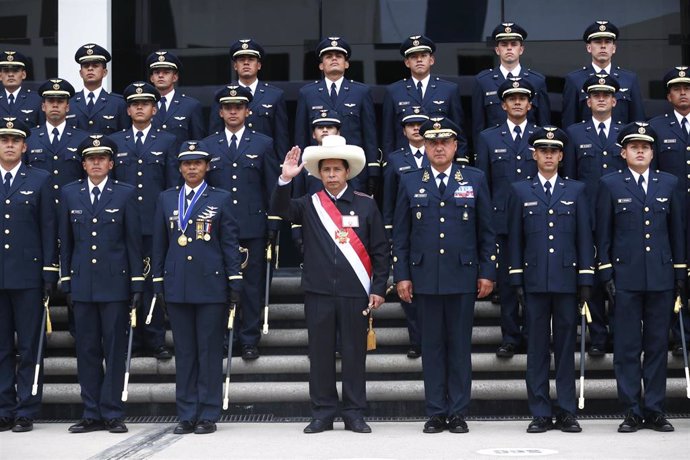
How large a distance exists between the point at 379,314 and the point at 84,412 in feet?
8.92

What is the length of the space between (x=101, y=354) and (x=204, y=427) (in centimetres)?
104

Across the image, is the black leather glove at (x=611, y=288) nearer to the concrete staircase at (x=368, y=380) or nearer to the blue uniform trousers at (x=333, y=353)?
the concrete staircase at (x=368, y=380)

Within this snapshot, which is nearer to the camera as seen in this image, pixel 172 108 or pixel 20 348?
pixel 20 348

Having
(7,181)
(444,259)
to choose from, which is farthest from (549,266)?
(7,181)

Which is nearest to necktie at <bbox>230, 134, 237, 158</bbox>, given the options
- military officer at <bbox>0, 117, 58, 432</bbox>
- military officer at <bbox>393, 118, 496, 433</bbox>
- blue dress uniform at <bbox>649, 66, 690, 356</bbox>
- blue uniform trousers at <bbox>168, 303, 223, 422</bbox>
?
military officer at <bbox>0, 117, 58, 432</bbox>

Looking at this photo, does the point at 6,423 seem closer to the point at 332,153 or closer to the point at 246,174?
the point at 246,174

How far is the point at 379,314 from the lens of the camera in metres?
11.5

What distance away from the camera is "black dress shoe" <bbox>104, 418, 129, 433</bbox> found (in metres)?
9.80

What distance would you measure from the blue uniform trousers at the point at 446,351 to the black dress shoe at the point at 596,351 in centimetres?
131

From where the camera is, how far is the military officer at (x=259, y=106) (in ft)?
38.3

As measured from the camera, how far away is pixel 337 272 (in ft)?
32.2

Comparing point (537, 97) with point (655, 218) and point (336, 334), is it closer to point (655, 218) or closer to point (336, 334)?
point (655, 218)

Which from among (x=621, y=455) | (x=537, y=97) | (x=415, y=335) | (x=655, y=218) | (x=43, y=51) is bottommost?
(x=621, y=455)

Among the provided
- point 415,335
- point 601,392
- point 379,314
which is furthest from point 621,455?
point 379,314
